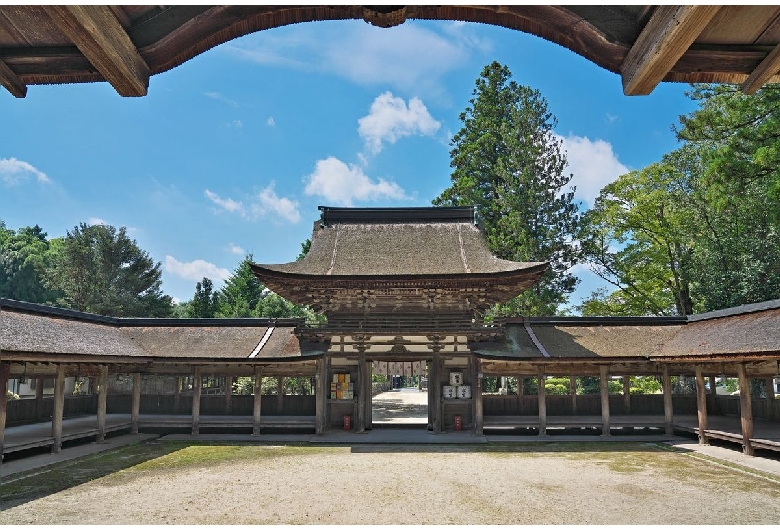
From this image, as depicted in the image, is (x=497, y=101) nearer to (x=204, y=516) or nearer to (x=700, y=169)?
(x=700, y=169)

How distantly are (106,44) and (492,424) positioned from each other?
18088mm

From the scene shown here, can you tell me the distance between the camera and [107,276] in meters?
40.6

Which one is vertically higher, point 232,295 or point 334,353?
point 232,295

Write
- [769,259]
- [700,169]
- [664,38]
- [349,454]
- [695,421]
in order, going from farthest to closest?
[700,169]
[769,259]
[695,421]
[349,454]
[664,38]

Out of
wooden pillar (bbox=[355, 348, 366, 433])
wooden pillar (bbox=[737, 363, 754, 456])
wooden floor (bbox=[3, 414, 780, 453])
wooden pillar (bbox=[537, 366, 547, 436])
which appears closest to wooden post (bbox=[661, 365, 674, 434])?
wooden floor (bbox=[3, 414, 780, 453])

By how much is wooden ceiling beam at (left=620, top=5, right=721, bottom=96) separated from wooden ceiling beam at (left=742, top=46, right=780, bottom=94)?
59 cm

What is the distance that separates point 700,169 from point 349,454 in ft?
79.6

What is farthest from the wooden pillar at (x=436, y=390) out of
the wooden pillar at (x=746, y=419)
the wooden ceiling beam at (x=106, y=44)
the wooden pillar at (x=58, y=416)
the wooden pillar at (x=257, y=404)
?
the wooden ceiling beam at (x=106, y=44)

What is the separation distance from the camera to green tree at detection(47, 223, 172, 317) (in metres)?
39.4

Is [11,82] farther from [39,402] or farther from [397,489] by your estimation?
[39,402]

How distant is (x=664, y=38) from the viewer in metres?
2.47

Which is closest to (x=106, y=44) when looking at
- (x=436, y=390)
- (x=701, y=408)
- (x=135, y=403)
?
(x=436, y=390)

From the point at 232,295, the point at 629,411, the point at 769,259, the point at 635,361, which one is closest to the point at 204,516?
the point at 635,361

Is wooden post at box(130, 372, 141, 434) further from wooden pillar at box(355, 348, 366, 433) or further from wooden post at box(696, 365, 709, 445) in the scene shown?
wooden post at box(696, 365, 709, 445)
